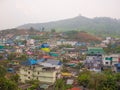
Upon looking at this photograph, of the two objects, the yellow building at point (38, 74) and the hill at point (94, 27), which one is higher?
the hill at point (94, 27)

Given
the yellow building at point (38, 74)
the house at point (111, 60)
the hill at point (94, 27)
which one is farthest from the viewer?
the hill at point (94, 27)

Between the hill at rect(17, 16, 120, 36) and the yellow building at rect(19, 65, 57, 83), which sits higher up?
the hill at rect(17, 16, 120, 36)

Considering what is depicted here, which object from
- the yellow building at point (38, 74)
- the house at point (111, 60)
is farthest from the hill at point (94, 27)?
the yellow building at point (38, 74)

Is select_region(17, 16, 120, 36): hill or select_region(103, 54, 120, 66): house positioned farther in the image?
select_region(17, 16, 120, 36): hill

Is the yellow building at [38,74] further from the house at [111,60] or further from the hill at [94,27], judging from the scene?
the hill at [94,27]

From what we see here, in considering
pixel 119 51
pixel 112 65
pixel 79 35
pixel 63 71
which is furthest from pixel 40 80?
pixel 79 35

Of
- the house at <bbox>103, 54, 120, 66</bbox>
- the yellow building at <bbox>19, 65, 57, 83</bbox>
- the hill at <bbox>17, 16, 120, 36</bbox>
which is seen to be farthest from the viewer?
the hill at <bbox>17, 16, 120, 36</bbox>

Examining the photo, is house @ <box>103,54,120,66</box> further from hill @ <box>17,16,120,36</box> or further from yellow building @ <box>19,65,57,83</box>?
hill @ <box>17,16,120,36</box>

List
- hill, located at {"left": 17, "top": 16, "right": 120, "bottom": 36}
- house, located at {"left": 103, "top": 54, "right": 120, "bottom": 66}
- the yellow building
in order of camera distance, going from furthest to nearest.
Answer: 1. hill, located at {"left": 17, "top": 16, "right": 120, "bottom": 36}
2. house, located at {"left": 103, "top": 54, "right": 120, "bottom": 66}
3. the yellow building

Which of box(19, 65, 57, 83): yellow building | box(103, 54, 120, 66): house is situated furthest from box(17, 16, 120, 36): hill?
box(19, 65, 57, 83): yellow building

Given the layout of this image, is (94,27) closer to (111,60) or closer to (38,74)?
(111,60)

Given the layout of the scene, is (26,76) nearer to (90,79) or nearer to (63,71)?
(63,71)
